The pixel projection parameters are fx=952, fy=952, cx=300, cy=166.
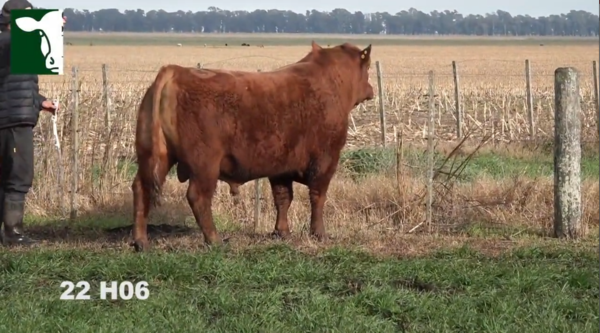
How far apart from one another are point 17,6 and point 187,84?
1.88 m

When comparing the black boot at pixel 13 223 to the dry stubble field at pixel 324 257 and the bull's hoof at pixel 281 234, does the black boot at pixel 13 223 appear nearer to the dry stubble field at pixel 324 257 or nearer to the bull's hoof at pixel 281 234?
the dry stubble field at pixel 324 257

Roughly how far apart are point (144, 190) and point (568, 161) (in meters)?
4.35

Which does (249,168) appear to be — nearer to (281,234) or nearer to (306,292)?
(281,234)

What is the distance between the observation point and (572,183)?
32.3ft

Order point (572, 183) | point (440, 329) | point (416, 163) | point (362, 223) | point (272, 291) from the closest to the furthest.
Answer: point (440, 329), point (272, 291), point (572, 183), point (362, 223), point (416, 163)

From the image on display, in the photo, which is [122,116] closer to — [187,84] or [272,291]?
[187,84]

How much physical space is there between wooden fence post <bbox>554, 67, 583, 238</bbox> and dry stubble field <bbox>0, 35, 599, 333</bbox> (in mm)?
336

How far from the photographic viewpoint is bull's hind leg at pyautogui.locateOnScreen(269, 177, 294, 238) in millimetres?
9742

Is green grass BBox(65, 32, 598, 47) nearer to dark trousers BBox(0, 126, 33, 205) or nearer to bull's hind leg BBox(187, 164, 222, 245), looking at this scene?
bull's hind leg BBox(187, 164, 222, 245)

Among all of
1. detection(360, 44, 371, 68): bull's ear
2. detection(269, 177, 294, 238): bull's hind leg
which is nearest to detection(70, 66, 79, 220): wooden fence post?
detection(269, 177, 294, 238): bull's hind leg

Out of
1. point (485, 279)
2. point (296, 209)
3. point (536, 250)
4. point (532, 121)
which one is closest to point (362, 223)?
point (296, 209)

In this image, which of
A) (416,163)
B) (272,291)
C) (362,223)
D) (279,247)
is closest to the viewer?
(272,291)

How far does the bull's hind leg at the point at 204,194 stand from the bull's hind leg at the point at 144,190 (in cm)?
29

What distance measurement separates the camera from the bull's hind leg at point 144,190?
866cm
